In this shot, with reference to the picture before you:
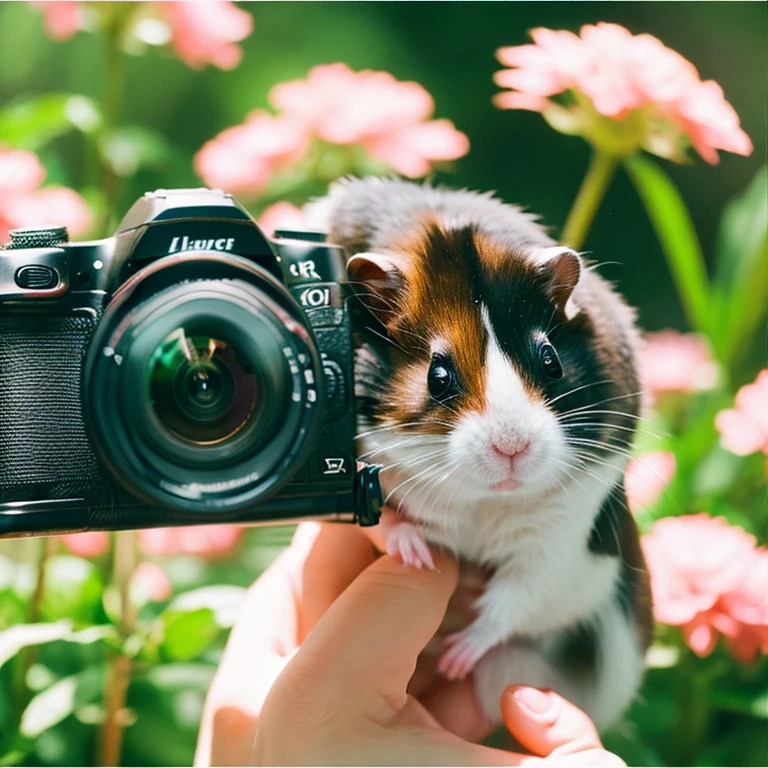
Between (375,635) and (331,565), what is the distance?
0.08 meters

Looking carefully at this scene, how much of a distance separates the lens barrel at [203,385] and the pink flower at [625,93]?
0.90 feet

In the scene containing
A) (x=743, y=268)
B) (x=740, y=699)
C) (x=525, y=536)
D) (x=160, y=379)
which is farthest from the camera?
(x=743, y=268)

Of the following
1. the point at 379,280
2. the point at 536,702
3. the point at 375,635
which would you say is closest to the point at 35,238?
the point at 379,280

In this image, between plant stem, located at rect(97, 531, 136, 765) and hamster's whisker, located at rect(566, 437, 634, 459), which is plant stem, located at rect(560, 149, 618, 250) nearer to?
hamster's whisker, located at rect(566, 437, 634, 459)

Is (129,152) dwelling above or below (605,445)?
above

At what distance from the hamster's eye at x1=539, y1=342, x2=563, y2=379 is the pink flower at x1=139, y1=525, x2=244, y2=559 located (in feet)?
1.20

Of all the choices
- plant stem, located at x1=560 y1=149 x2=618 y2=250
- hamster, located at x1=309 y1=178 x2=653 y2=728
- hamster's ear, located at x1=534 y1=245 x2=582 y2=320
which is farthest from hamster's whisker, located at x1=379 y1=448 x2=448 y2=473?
plant stem, located at x1=560 y1=149 x2=618 y2=250

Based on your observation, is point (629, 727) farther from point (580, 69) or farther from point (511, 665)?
point (580, 69)

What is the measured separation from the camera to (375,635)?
600 mm

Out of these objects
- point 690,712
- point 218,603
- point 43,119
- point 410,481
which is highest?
point 43,119

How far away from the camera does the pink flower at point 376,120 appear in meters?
0.78

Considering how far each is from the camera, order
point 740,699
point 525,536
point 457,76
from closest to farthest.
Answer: point 525,536 → point 740,699 → point 457,76

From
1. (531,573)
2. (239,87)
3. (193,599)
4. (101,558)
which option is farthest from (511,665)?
(239,87)

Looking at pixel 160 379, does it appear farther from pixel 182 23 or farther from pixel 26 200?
pixel 182 23
